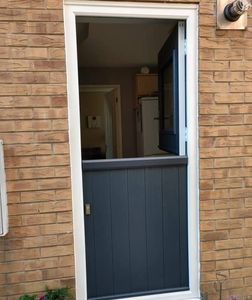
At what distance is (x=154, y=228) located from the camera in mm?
2246

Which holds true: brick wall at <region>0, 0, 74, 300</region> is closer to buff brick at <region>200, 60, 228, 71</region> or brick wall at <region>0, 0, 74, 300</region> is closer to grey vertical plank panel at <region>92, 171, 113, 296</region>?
grey vertical plank panel at <region>92, 171, 113, 296</region>

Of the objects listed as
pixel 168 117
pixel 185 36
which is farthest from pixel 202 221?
pixel 185 36

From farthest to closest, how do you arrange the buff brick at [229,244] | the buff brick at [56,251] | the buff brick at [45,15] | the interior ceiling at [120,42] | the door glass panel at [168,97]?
the interior ceiling at [120,42], the door glass panel at [168,97], the buff brick at [229,244], the buff brick at [56,251], the buff brick at [45,15]

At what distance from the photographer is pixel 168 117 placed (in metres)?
2.49

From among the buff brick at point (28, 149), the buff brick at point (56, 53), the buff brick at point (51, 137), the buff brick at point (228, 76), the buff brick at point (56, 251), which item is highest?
the buff brick at point (56, 53)

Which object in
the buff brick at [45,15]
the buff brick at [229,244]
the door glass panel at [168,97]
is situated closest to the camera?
the buff brick at [45,15]

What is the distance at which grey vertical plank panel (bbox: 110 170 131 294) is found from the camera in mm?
2160

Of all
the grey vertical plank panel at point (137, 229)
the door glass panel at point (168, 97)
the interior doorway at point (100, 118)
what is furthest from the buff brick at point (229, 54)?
the interior doorway at point (100, 118)

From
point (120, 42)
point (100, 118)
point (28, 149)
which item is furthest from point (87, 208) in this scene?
point (100, 118)

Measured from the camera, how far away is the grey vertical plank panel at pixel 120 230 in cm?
216

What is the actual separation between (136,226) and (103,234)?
232mm

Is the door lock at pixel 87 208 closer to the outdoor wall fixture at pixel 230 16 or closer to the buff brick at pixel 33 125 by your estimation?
the buff brick at pixel 33 125

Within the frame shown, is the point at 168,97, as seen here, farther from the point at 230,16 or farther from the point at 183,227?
the point at 183,227

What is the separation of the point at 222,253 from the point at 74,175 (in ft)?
3.83
